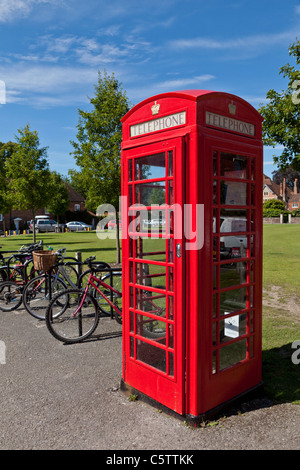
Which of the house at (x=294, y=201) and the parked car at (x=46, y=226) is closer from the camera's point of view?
the parked car at (x=46, y=226)

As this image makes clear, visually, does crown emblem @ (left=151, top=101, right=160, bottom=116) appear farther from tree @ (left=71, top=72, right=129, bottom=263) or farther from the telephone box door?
tree @ (left=71, top=72, right=129, bottom=263)

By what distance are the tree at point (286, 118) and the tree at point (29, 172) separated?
1345 cm

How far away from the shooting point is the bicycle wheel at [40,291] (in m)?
6.81

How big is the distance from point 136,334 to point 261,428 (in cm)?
141

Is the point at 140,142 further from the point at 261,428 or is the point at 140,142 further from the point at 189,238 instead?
the point at 261,428

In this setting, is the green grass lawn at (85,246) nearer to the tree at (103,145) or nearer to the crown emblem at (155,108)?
the tree at (103,145)

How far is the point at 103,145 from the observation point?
12.8 m

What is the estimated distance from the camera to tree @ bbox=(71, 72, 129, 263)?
1261 centimetres

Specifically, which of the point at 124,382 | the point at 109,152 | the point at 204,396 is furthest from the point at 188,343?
the point at 109,152

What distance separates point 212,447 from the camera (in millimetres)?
2963

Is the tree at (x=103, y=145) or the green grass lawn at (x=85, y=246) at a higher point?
the tree at (x=103, y=145)

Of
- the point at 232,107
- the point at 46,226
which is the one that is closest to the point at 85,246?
the point at 232,107

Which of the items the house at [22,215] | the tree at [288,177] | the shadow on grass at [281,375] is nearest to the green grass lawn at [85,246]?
the shadow on grass at [281,375]
